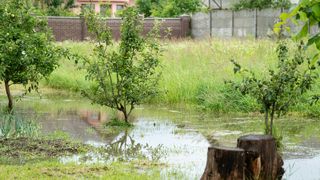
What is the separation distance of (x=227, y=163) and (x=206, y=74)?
1258cm

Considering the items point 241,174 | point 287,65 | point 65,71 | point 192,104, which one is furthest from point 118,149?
point 65,71

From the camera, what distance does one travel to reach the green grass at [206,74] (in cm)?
1717

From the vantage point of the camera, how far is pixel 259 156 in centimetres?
804

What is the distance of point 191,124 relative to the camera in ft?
48.2

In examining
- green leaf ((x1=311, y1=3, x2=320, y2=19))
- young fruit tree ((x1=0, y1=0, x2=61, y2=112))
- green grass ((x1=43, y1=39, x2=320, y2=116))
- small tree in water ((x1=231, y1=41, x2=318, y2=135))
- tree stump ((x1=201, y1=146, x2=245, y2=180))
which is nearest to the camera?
green leaf ((x1=311, y1=3, x2=320, y2=19))

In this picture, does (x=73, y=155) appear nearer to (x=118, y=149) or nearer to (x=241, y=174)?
(x=118, y=149)

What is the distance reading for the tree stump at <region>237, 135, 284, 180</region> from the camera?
7.98m

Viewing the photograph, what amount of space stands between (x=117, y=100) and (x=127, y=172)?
5.64 m

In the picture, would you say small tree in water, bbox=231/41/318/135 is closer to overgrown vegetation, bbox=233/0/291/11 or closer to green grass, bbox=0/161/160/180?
green grass, bbox=0/161/160/180

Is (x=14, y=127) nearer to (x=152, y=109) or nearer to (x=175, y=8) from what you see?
(x=152, y=109)

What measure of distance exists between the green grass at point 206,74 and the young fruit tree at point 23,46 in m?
2.86

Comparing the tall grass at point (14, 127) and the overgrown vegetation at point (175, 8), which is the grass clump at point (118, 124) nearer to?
the tall grass at point (14, 127)

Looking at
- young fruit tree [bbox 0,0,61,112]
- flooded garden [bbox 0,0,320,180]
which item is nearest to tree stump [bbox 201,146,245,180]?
flooded garden [bbox 0,0,320,180]

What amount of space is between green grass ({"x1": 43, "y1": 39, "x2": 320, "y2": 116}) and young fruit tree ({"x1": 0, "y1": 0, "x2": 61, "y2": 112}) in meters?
2.86
